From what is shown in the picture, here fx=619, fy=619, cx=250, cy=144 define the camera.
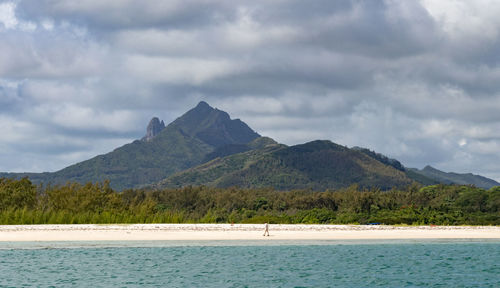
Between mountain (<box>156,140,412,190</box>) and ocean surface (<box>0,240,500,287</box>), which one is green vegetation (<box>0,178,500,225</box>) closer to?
ocean surface (<box>0,240,500,287</box>)

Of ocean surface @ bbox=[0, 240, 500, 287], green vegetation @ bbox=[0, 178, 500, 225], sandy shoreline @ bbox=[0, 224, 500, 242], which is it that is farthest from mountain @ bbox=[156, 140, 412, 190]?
ocean surface @ bbox=[0, 240, 500, 287]

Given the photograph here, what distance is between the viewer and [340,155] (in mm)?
194125

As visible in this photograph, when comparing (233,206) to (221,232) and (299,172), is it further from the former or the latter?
(299,172)

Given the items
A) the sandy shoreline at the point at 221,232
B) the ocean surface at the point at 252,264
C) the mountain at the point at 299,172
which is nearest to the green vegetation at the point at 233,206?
the sandy shoreline at the point at 221,232

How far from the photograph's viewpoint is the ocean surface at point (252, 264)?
70.8 ft

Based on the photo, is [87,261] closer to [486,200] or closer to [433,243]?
[433,243]

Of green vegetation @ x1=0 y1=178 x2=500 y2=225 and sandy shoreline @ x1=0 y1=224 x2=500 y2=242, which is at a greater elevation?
green vegetation @ x1=0 y1=178 x2=500 y2=225

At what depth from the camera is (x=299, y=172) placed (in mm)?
180000

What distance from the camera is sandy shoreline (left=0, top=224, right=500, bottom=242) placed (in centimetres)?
3369

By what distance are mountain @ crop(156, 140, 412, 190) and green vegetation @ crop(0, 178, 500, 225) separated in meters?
102

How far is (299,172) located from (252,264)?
509 ft


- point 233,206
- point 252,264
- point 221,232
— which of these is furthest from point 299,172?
point 252,264

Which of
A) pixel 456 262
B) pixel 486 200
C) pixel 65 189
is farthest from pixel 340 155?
pixel 456 262

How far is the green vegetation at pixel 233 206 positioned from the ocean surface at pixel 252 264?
10299mm
